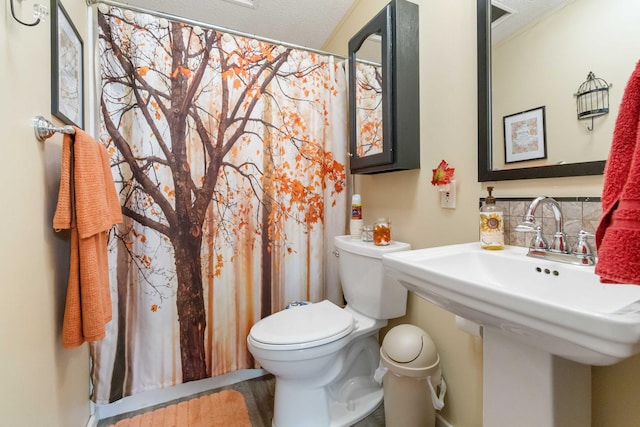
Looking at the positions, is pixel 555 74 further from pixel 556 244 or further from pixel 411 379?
pixel 411 379

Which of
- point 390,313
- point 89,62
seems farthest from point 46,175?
point 390,313

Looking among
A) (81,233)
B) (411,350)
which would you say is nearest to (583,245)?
(411,350)

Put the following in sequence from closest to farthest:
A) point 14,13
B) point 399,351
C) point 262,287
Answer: point 14,13 < point 399,351 < point 262,287

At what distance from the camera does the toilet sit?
1113 millimetres

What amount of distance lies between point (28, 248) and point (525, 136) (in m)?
1.50

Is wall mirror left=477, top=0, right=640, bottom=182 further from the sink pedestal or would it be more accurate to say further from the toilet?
the toilet

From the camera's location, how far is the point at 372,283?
1309 mm

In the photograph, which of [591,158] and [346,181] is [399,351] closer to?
[591,158]

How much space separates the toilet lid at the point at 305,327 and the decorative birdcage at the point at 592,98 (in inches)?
42.2

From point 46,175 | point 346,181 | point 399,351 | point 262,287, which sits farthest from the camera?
point 346,181

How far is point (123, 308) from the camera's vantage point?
130cm

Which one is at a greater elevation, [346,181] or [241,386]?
[346,181]

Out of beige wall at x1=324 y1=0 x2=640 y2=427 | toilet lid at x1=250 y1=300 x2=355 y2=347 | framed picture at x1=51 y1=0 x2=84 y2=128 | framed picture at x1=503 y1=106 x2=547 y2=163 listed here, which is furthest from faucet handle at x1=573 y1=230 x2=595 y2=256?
framed picture at x1=51 y1=0 x2=84 y2=128

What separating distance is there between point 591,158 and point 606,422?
688 mm
